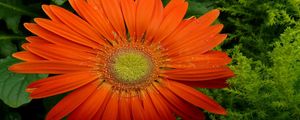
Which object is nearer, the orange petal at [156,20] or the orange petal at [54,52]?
the orange petal at [54,52]

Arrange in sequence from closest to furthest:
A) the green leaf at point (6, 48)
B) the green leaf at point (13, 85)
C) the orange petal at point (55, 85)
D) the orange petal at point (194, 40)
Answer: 1. the orange petal at point (55, 85)
2. the orange petal at point (194, 40)
3. the green leaf at point (13, 85)
4. the green leaf at point (6, 48)

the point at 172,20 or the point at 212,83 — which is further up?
the point at 172,20

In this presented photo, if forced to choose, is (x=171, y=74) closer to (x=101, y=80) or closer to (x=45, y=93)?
(x=101, y=80)

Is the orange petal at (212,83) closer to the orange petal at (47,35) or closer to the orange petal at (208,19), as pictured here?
the orange petal at (208,19)

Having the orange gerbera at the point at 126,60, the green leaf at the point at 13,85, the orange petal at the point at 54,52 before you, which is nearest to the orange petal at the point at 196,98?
the orange gerbera at the point at 126,60

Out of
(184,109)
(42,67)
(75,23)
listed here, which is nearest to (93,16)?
(75,23)

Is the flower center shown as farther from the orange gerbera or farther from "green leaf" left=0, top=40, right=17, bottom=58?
"green leaf" left=0, top=40, right=17, bottom=58

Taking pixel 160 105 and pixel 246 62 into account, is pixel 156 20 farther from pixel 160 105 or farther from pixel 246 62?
pixel 246 62
